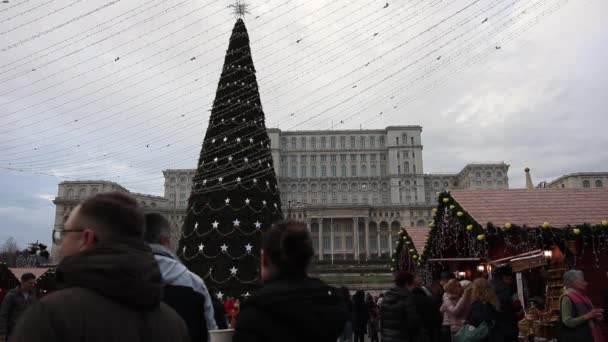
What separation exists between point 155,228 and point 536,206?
9938 mm

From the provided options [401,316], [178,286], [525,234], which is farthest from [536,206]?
[178,286]

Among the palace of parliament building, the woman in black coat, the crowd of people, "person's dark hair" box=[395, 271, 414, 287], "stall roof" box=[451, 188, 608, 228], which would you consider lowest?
the woman in black coat

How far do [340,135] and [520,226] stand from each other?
84301 millimetres

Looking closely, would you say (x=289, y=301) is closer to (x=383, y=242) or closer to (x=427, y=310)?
(x=427, y=310)

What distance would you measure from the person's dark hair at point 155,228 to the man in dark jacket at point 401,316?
3166 millimetres

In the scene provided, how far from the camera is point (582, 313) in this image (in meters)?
5.12

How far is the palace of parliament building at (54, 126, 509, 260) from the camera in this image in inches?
3297

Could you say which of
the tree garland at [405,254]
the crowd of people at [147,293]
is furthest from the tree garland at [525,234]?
the crowd of people at [147,293]

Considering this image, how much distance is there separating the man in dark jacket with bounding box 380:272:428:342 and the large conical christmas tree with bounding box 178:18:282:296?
6.05 meters

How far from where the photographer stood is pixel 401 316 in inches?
206

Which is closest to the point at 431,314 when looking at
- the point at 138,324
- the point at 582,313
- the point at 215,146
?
the point at 582,313

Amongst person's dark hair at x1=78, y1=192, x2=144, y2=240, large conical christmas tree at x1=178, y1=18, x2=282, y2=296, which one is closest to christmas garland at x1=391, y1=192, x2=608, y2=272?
large conical christmas tree at x1=178, y1=18, x2=282, y2=296

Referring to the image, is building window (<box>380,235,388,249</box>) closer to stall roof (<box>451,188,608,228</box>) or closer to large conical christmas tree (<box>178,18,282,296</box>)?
stall roof (<box>451,188,608,228</box>)

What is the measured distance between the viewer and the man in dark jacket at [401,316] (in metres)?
5.17
